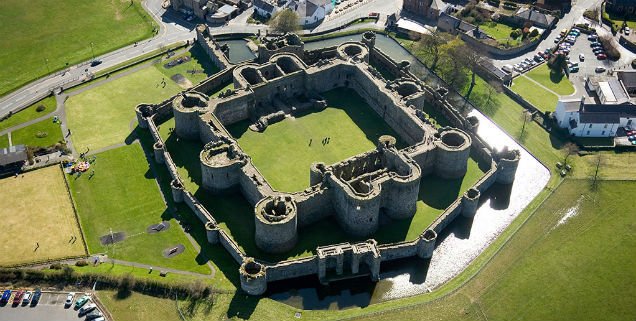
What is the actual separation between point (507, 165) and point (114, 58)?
101 m

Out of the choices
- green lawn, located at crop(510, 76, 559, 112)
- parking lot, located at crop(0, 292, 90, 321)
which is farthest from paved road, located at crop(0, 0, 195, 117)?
green lawn, located at crop(510, 76, 559, 112)

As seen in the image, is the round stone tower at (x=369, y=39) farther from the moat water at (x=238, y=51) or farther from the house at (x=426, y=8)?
the moat water at (x=238, y=51)

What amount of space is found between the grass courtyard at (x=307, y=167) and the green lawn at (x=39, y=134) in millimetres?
22786

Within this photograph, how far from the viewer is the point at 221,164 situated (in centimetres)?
11319

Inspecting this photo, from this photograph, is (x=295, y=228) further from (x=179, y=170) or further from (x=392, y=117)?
(x=392, y=117)

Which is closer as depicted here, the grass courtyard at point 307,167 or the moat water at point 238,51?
the grass courtyard at point 307,167

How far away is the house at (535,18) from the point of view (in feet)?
552

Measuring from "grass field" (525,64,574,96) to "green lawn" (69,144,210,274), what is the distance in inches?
Result: 3771

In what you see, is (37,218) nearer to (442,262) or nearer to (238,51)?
(238,51)

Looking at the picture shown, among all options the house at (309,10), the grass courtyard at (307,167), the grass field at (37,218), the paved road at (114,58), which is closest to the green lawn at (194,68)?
the paved road at (114,58)

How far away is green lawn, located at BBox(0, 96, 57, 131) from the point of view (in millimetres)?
132550

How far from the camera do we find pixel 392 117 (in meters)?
132

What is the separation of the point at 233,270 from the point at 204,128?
35.0 meters

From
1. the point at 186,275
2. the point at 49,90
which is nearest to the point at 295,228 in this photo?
the point at 186,275
